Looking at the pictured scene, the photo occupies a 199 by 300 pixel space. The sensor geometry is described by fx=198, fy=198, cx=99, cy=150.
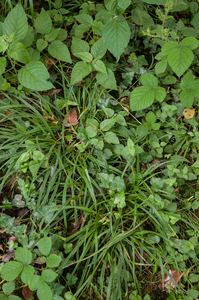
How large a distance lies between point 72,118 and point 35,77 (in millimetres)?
454

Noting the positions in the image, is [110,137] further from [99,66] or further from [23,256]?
[23,256]

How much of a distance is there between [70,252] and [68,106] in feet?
3.99

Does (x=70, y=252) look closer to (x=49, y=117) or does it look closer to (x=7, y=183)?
(x=7, y=183)

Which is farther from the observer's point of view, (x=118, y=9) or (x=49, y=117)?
(x=49, y=117)

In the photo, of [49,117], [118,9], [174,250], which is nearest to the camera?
[118,9]

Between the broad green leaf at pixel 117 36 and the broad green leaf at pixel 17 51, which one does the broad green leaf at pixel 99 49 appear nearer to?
the broad green leaf at pixel 117 36

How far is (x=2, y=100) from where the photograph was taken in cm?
171

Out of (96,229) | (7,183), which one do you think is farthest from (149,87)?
(7,183)

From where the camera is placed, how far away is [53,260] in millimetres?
1319

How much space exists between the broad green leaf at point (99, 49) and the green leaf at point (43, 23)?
1.31ft

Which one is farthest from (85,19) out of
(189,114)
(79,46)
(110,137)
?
(189,114)

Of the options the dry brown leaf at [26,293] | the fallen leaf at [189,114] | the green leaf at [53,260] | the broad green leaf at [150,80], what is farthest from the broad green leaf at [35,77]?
the dry brown leaf at [26,293]

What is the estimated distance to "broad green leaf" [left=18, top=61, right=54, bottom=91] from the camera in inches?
55.3

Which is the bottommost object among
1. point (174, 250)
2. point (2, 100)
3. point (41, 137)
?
point (174, 250)
